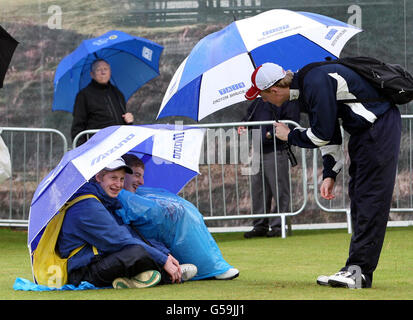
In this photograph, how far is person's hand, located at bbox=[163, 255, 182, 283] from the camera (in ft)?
22.9

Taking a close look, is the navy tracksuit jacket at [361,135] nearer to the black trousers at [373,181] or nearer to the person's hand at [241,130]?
the black trousers at [373,181]

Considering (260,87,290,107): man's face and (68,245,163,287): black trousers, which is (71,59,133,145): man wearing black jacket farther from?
(260,87,290,107): man's face

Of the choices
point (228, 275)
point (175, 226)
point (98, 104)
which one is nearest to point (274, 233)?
point (98, 104)

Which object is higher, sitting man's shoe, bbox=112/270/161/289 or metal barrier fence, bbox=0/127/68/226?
metal barrier fence, bbox=0/127/68/226

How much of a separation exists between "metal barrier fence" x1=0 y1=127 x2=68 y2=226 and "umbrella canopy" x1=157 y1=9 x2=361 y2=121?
164 inches

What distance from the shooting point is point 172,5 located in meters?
12.4

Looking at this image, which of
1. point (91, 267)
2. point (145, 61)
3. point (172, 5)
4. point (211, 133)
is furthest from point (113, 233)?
point (172, 5)

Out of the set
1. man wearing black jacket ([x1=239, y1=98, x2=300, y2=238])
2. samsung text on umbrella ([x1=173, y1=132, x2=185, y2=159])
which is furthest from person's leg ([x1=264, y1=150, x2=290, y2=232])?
samsung text on umbrella ([x1=173, y1=132, x2=185, y2=159])

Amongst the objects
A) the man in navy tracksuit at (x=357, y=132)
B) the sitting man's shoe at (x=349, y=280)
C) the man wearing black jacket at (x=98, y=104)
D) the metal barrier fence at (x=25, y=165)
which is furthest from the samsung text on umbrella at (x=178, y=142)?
the metal barrier fence at (x=25, y=165)

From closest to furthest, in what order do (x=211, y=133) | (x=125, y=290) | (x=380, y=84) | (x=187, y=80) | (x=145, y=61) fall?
(x=380, y=84) < (x=125, y=290) < (x=187, y=80) < (x=211, y=133) < (x=145, y=61)

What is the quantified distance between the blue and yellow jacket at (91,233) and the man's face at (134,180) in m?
0.46

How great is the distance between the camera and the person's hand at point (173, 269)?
6972mm

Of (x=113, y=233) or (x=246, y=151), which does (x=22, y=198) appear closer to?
(x=246, y=151)

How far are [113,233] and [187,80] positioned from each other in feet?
5.90
